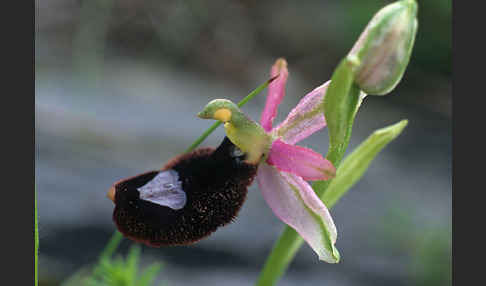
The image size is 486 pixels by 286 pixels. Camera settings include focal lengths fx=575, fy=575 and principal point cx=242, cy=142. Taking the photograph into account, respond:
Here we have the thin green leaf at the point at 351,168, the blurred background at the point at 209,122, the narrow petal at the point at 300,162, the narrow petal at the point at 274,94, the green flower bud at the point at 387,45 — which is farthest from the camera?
the blurred background at the point at 209,122

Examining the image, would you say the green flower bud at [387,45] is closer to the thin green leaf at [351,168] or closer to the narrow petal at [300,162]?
the narrow petal at [300,162]

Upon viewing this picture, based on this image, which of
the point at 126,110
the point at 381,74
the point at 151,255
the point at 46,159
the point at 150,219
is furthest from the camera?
the point at 126,110

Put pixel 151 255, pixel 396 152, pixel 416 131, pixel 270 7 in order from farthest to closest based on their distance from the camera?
pixel 270 7
pixel 416 131
pixel 396 152
pixel 151 255

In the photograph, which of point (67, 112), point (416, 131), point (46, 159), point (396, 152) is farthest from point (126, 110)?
point (416, 131)

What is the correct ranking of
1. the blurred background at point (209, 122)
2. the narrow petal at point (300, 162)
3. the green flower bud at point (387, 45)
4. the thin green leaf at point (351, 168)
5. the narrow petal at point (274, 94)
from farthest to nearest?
the blurred background at point (209, 122), the thin green leaf at point (351, 168), the narrow petal at point (274, 94), the narrow petal at point (300, 162), the green flower bud at point (387, 45)

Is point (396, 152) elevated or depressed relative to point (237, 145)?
depressed

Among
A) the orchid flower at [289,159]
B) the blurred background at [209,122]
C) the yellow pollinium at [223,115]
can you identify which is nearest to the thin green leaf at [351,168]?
the orchid flower at [289,159]

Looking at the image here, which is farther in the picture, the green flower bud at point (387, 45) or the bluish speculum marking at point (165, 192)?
the bluish speculum marking at point (165, 192)

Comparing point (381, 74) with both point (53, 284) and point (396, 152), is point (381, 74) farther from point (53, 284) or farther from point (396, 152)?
point (396, 152)
